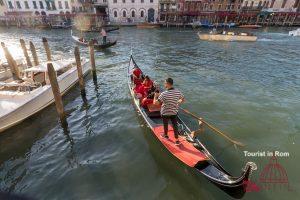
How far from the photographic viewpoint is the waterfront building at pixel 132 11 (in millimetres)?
53594

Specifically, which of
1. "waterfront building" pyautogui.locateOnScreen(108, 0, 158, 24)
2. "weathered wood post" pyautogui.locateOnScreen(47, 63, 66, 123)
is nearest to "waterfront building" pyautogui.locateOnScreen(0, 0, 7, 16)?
"waterfront building" pyautogui.locateOnScreen(108, 0, 158, 24)

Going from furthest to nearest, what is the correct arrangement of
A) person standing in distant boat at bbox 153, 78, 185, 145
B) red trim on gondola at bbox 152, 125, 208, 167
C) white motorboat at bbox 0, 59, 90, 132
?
white motorboat at bbox 0, 59, 90, 132
red trim on gondola at bbox 152, 125, 208, 167
person standing in distant boat at bbox 153, 78, 185, 145

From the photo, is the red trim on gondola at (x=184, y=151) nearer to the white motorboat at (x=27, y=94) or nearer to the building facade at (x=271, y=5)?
the white motorboat at (x=27, y=94)

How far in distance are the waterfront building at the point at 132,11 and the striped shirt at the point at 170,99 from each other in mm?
50459

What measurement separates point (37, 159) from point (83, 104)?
176 inches

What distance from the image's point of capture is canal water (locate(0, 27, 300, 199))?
6566 millimetres

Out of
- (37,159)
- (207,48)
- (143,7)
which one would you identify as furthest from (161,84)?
(143,7)

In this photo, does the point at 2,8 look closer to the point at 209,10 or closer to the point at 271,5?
the point at 209,10

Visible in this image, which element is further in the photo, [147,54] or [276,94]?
[147,54]

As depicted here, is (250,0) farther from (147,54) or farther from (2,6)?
(2,6)

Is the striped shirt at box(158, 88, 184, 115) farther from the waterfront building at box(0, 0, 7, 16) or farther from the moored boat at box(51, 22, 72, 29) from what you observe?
the waterfront building at box(0, 0, 7, 16)

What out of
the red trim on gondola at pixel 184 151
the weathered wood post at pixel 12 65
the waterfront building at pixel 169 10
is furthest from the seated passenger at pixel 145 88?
the waterfront building at pixel 169 10

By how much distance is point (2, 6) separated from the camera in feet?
184

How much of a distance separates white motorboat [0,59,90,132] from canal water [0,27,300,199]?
42 centimetres
